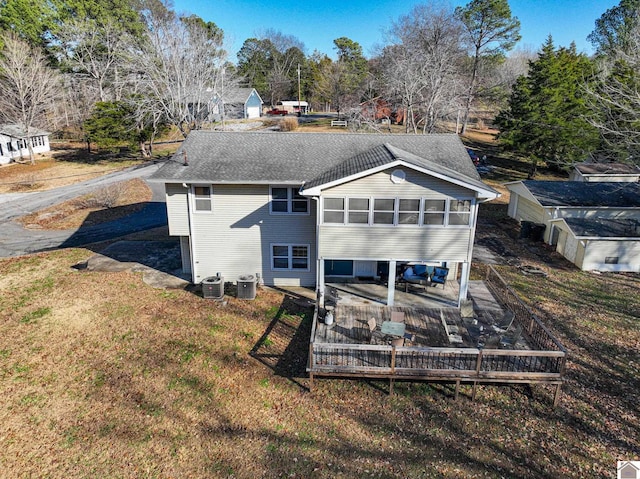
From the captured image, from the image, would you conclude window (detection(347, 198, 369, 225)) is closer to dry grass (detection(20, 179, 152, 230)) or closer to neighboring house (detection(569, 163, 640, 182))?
dry grass (detection(20, 179, 152, 230))

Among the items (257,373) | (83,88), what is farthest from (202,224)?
(83,88)

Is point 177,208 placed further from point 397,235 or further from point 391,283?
point 391,283

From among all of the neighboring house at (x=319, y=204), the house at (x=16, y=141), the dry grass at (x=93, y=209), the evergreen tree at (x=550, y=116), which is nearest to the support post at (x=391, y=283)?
the neighboring house at (x=319, y=204)

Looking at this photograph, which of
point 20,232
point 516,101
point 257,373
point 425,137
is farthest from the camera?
point 516,101

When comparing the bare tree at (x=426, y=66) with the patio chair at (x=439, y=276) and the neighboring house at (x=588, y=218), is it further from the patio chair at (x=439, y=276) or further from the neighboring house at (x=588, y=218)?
the patio chair at (x=439, y=276)

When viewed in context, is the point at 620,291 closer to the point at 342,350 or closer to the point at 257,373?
the point at 342,350

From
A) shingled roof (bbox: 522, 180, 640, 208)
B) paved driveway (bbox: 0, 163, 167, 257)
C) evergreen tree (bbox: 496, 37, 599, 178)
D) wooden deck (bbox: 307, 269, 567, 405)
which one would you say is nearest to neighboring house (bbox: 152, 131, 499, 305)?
wooden deck (bbox: 307, 269, 567, 405)
